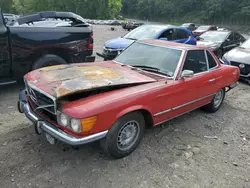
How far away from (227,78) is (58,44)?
13.0 feet

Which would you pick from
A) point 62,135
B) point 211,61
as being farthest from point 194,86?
point 62,135

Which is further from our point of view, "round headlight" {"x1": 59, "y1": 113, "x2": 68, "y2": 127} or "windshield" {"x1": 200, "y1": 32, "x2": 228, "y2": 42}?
"windshield" {"x1": 200, "y1": 32, "x2": 228, "y2": 42}

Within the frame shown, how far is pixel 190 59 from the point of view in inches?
168

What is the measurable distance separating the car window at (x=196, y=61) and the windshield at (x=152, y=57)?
0.66 feet

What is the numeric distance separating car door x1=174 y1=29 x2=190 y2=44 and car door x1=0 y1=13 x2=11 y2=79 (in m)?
6.03

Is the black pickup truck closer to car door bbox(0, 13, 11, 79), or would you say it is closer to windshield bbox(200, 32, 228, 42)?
car door bbox(0, 13, 11, 79)

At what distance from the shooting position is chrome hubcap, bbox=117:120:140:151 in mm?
3358

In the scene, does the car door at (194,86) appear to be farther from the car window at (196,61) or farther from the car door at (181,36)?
the car door at (181,36)

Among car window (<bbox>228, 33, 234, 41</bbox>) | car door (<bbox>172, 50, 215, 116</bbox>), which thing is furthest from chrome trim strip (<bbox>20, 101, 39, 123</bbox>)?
car window (<bbox>228, 33, 234, 41</bbox>)

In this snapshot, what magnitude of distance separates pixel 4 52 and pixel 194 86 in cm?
398

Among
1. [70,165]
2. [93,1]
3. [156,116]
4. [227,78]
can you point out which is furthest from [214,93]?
[93,1]

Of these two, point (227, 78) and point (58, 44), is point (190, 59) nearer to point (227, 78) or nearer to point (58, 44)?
point (227, 78)

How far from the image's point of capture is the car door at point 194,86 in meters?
3.96

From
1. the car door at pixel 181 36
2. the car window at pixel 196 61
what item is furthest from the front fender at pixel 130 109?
the car door at pixel 181 36
